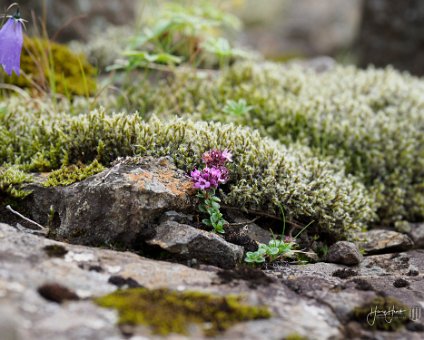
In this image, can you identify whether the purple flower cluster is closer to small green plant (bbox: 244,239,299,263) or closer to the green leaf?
the green leaf

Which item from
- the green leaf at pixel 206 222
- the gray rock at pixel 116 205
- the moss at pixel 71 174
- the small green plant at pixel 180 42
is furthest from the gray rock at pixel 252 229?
the small green plant at pixel 180 42

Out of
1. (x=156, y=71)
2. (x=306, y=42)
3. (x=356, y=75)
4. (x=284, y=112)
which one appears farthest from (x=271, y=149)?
(x=306, y=42)

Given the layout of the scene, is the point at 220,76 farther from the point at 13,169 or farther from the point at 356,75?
the point at 13,169

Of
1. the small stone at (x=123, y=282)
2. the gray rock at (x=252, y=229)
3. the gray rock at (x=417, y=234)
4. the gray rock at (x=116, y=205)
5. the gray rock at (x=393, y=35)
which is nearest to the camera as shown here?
the small stone at (x=123, y=282)

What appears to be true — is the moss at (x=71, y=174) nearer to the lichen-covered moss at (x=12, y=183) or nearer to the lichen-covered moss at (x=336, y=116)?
the lichen-covered moss at (x=12, y=183)

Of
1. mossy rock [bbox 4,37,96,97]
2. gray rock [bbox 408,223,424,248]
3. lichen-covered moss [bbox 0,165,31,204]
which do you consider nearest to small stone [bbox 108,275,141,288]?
lichen-covered moss [bbox 0,165,31,204]

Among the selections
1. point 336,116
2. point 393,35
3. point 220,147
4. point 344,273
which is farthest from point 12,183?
point 393,35
